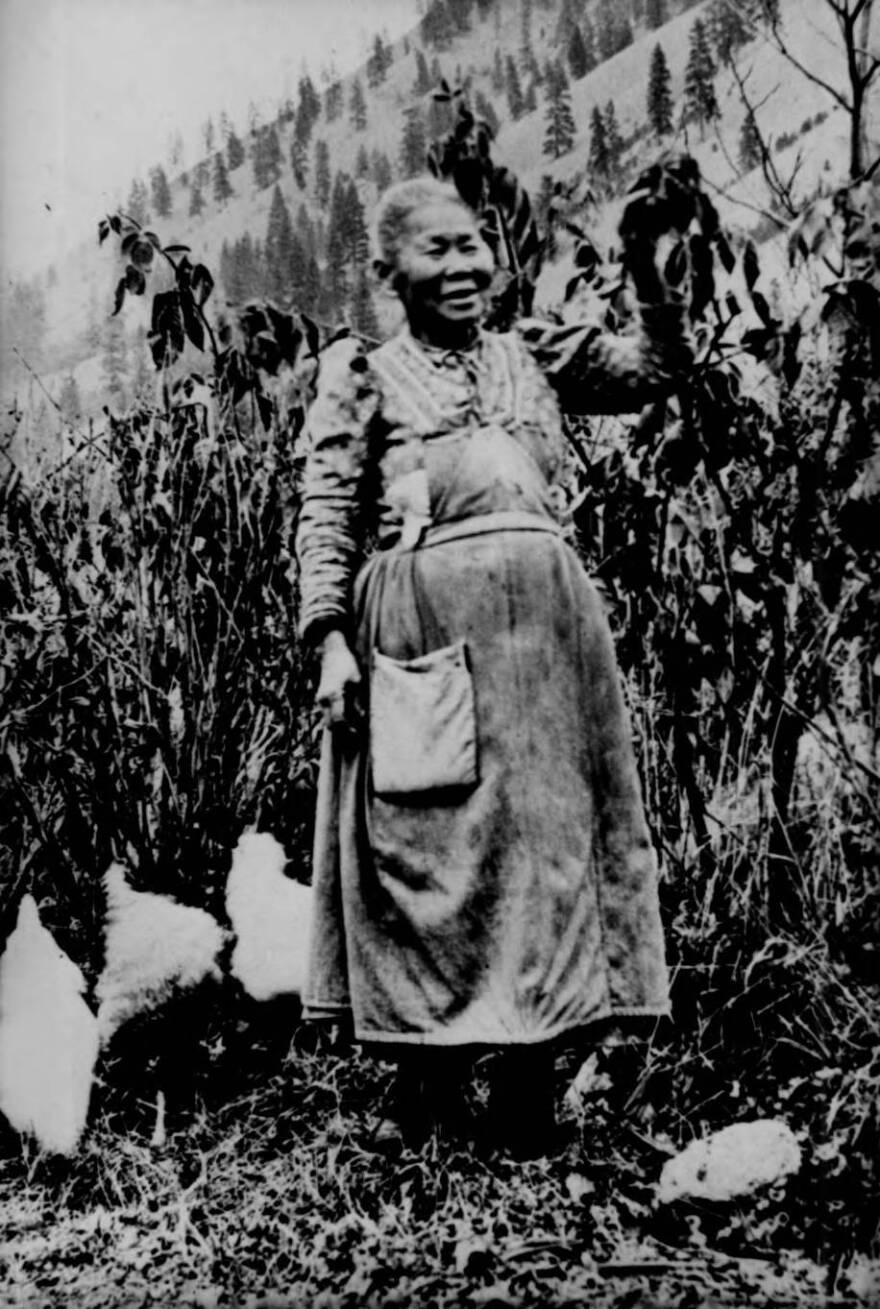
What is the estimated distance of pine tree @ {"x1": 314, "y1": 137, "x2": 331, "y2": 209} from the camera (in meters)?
3.11

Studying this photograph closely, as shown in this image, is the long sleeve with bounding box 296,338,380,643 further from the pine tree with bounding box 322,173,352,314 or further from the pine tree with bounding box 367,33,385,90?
the pine tree with bounding box 367,33,385,90

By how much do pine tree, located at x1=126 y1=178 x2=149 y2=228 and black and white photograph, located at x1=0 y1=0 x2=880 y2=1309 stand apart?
1 centimetres

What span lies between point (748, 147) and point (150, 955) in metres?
2.50

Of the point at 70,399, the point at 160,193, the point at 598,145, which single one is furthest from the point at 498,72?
the point at 70,399

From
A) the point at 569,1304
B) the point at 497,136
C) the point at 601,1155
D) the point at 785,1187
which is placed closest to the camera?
the point at 569,1304

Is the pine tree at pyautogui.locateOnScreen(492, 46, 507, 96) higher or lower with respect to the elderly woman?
higher

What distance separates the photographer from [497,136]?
321cm

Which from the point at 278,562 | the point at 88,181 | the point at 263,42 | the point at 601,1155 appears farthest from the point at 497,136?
the point at 601,1155

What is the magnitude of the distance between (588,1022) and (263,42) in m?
2.26

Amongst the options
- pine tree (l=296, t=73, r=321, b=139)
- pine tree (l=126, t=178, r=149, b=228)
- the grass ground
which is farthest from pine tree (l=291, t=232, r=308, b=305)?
the grass ground

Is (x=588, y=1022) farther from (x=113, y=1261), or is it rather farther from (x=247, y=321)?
(x=247, y=321)

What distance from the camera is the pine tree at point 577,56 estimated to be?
2993 mm

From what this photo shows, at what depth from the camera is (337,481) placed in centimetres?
250

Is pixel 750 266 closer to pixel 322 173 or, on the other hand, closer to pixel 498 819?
pixel 322 173
